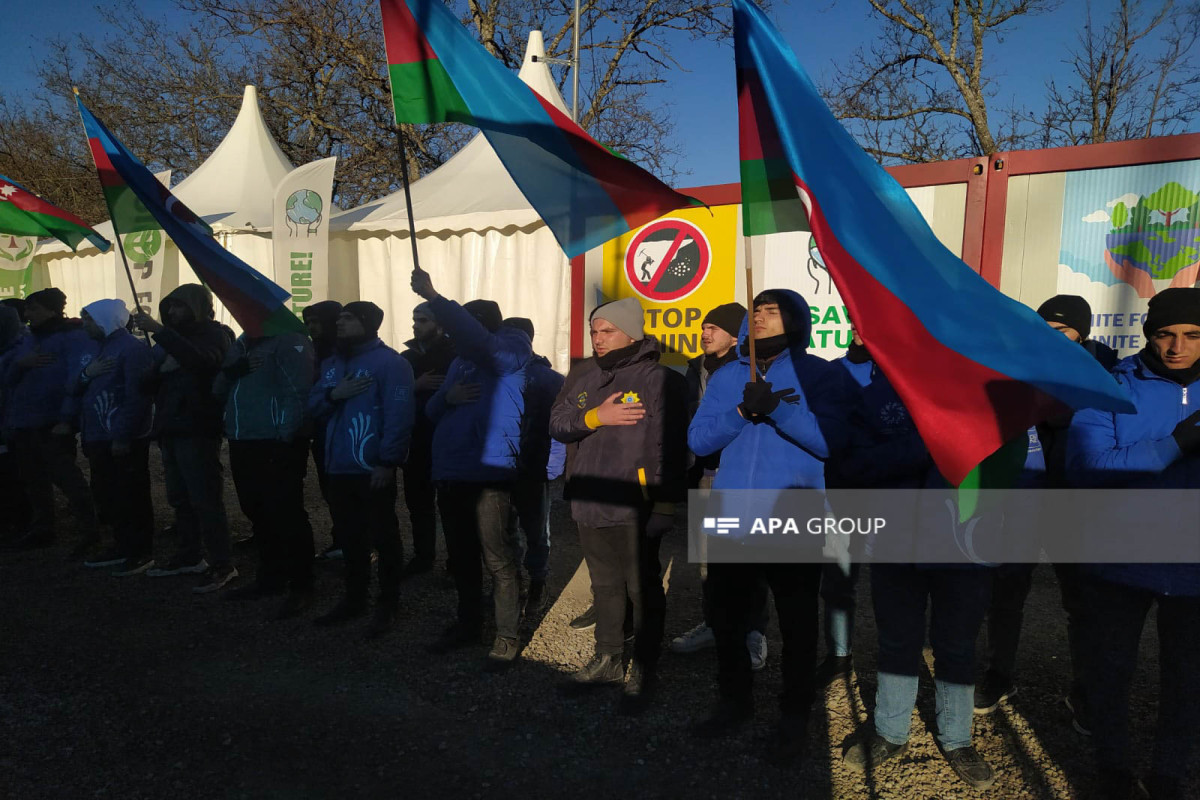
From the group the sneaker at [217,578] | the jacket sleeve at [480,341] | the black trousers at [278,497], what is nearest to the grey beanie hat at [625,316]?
the jacket sleeve at [480,341]

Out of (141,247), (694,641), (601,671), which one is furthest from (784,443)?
(141,247)

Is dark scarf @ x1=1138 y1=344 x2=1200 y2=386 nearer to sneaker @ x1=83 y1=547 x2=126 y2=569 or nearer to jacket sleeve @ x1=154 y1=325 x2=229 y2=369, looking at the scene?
jacket sleeve @ x1=154 y1=325 x2=229 y2=369

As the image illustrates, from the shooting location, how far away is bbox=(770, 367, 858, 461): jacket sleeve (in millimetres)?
2797

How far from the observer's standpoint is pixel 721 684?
326cm

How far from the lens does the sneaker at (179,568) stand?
211 inches

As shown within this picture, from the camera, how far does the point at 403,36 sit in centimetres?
345

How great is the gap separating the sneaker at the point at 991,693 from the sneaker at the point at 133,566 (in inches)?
212

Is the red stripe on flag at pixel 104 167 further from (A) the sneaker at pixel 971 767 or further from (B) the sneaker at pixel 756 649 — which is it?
(A) the sneaker at pixel 971 767

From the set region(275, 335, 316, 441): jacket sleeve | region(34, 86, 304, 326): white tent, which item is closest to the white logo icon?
region(275, 335, 316, 441): jacket sleeve

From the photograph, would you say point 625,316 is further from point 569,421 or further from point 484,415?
point 484,415

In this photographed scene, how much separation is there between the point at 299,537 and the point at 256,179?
927cm

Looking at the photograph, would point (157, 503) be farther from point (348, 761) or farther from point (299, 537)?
point (348, 761)

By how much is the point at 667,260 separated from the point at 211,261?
10.4 ft

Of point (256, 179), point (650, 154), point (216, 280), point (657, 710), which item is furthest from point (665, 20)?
point (657, 710)
